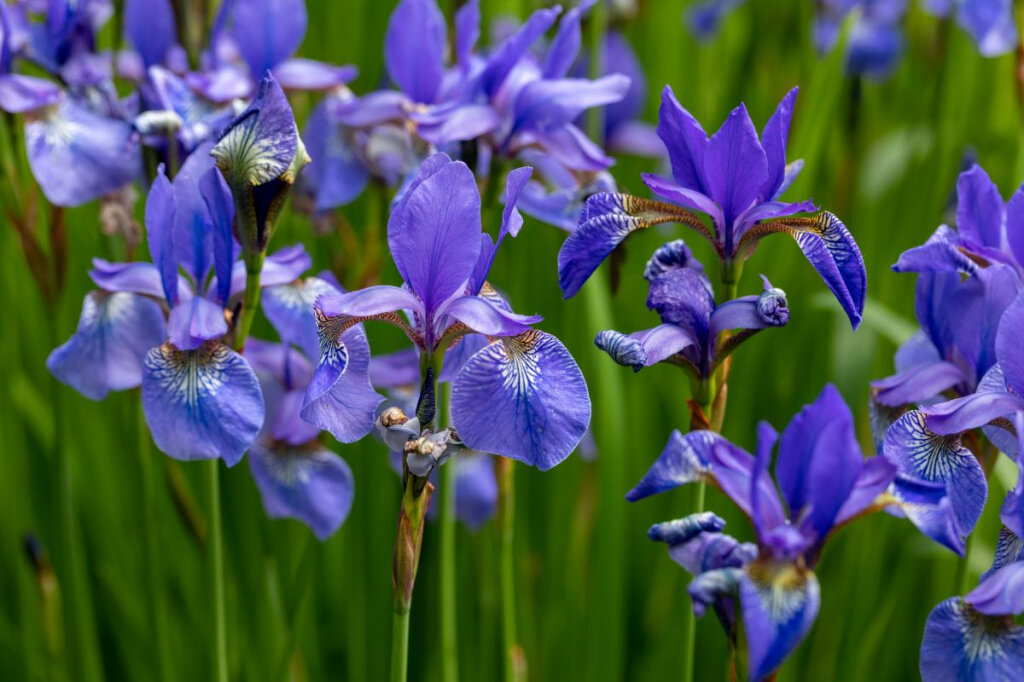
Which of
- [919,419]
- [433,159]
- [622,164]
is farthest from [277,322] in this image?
[622,164]

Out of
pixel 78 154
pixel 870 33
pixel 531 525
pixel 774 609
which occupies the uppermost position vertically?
pixel 870 33

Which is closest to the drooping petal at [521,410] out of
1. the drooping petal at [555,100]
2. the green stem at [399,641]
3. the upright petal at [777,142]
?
the green stem at [399,641]

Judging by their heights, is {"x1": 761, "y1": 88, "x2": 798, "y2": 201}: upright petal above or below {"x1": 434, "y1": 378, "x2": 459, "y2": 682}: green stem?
above

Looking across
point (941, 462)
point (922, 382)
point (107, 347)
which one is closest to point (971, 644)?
point (941, 462)

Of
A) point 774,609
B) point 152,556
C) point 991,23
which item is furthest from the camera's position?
point 991,23

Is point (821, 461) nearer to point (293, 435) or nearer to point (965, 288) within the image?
point (965, 288)

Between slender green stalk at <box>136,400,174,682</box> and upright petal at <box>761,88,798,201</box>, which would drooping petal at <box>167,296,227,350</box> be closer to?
slender green stalk at <box>136,400,174,682</box>

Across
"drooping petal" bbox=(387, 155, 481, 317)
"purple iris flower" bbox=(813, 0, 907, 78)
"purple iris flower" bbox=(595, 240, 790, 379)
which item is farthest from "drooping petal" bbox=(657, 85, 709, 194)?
"purple iris flower" bbox=(813, 0, 907, 78)
